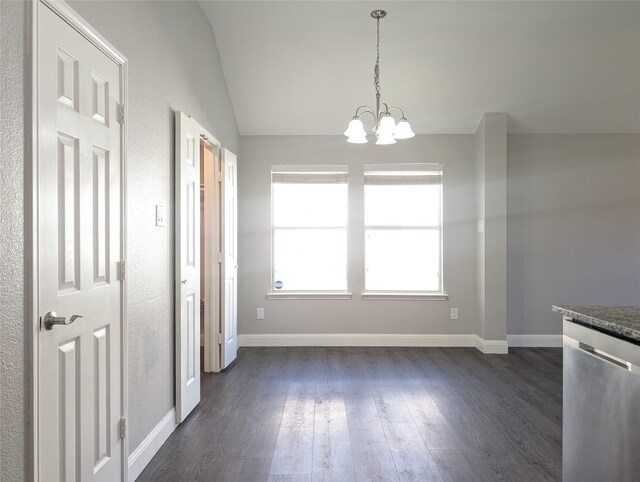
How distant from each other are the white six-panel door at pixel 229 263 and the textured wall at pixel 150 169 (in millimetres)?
1069

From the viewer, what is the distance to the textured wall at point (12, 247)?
1.31 m

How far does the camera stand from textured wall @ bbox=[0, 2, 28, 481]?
1307mm

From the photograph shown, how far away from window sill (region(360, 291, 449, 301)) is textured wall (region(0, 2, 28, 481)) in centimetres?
385

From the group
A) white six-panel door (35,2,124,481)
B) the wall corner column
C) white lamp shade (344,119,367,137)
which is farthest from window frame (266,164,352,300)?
white six-panel door (35,2,124,481)

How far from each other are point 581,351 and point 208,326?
3175mm

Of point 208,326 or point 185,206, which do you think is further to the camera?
point 208,326

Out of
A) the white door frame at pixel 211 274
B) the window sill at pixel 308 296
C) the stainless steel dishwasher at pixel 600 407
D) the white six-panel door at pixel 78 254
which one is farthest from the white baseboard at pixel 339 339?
the stainless steel dishwasher at pixel 600 407

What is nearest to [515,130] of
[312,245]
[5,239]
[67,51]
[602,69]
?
[602,69]

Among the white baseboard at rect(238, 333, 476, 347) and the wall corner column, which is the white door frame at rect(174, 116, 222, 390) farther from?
the wall corner column

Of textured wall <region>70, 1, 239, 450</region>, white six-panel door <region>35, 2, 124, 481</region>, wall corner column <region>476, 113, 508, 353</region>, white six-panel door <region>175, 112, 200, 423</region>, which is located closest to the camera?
white six-panel door <region>35, 2, 124, 481</region>

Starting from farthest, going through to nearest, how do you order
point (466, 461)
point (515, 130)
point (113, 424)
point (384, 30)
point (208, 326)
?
1. point (515, 130)
2. point (208, 326)
3. point (384, 30)
4. point (466, 461)
5. point (113, 424)

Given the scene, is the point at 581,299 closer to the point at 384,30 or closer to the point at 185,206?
the point at 384,30

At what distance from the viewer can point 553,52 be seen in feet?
12.9

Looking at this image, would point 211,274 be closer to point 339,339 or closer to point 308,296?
point 308,296
